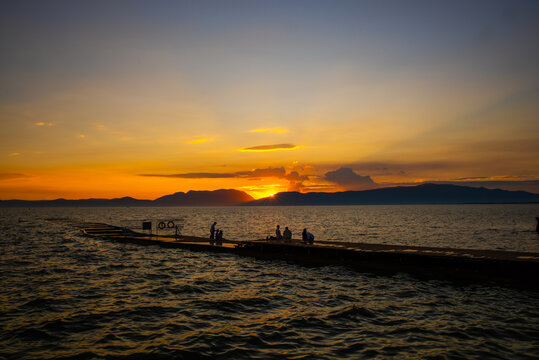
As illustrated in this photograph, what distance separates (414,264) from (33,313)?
25.6 m

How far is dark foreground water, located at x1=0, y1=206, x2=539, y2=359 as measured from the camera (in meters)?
13.4

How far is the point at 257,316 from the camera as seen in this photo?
17.6 meters

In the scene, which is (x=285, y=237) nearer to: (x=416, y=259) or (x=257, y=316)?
(x=416, y=259)

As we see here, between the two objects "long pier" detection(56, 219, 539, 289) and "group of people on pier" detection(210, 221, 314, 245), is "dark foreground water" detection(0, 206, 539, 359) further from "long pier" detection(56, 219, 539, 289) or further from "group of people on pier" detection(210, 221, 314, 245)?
"group of people on pier" detection(210, 221, 314, 245)

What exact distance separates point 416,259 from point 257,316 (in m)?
16.2

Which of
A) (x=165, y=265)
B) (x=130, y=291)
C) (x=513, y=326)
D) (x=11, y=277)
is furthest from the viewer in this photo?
(x=165, y=265)

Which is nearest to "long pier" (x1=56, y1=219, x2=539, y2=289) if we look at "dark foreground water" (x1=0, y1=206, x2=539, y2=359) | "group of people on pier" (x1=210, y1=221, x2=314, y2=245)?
"group of people on pier" (x1=210, y1=221, x2=314, y2=245)

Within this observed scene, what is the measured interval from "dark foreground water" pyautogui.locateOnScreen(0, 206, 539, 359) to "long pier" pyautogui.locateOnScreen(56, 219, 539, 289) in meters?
1.84

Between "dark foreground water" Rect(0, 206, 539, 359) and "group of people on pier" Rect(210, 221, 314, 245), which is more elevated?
"group of people on pier" Rect(210, 221, 314, 245)

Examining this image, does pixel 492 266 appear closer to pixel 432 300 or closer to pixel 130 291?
pixel 432 300

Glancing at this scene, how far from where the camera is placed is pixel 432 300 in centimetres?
2016

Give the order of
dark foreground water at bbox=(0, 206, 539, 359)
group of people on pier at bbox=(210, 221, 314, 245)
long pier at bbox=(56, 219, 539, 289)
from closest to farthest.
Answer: dark foreground water at bbox=(0, 206, 539, 359) → long pier at bbox=(56, 219, 539, 289) → group of people on pier at bbox=(210, 221, 314, 245)

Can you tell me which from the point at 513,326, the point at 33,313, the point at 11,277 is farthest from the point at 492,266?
the point at 11,277

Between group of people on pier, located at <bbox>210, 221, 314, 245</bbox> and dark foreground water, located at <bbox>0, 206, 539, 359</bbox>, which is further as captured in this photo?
group of people on pier, located at <bbox>210, 221, 314, 245</bbox>
